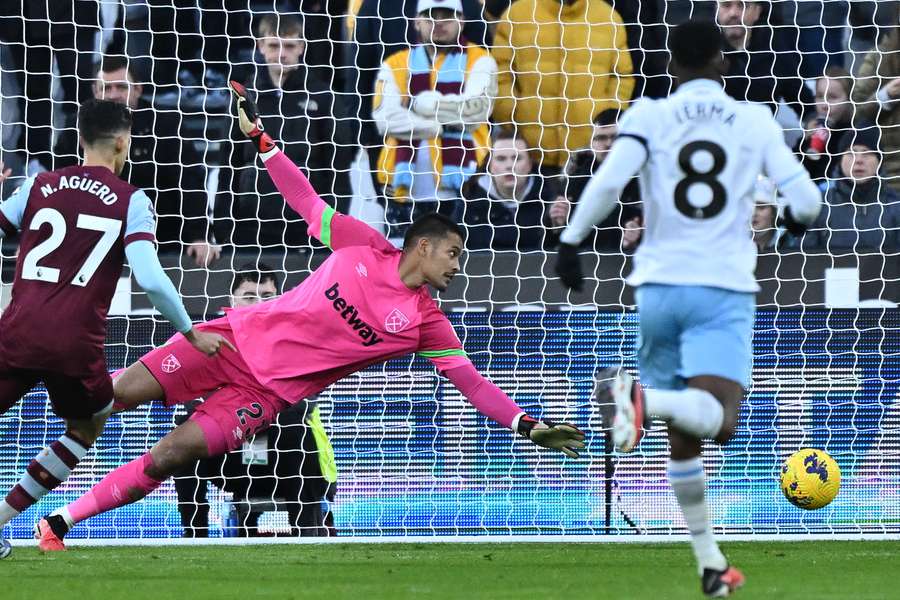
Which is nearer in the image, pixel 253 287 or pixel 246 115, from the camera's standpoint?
pixel 246 115

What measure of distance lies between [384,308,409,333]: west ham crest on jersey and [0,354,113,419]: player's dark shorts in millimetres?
1300

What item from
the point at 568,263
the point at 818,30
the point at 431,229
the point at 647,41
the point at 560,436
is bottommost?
the point at 560,436

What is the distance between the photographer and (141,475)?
6.62 m

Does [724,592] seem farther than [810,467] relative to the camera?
No

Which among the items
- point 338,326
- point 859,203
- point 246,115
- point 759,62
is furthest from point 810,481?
point 759,62

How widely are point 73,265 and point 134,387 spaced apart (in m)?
0.92

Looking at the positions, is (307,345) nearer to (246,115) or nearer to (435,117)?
(246,115)

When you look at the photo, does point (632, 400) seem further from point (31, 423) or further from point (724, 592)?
point (31, 423)

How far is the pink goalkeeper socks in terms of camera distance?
662 cm

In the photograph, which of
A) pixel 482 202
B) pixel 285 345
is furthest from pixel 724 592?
pixel 482 202

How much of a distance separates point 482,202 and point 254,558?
3.30 m

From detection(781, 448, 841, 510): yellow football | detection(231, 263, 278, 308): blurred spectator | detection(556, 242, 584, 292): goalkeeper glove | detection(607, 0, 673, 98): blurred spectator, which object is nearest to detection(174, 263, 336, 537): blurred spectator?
detection(231, 263, 278, 308): blurred spectator

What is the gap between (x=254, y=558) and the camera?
23.2 ft

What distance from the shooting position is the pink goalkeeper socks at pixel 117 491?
261 inches
